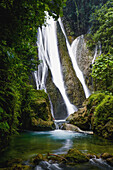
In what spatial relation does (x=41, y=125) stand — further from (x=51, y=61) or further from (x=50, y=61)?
(x=51, y=61)

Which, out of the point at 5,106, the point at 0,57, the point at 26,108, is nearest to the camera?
the point at 0,57

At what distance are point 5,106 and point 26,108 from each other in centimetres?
492

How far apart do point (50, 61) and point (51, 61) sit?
0.57 ft

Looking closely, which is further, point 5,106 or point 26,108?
point 26,108

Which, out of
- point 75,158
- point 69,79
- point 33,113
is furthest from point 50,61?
point 75,158

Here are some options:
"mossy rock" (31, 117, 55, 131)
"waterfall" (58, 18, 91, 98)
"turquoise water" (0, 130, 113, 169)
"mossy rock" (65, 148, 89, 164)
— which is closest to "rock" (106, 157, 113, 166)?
"mossy rock" (65, 148, 89, 164)

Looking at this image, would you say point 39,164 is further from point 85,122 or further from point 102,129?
point 85,122

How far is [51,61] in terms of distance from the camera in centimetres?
1834

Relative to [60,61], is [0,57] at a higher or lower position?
lower

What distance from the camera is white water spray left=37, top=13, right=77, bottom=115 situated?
15.1 metres

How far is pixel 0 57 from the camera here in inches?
88.0

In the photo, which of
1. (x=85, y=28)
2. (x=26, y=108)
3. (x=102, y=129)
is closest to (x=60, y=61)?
(x=85, y=28)

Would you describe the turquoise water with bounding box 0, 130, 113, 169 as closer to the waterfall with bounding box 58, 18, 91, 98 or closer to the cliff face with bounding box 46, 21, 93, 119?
the cliff face with bounding box 46, 21, 93, 119

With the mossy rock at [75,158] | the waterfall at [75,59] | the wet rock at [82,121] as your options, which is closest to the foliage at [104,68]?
the wet rock at [82,121]
